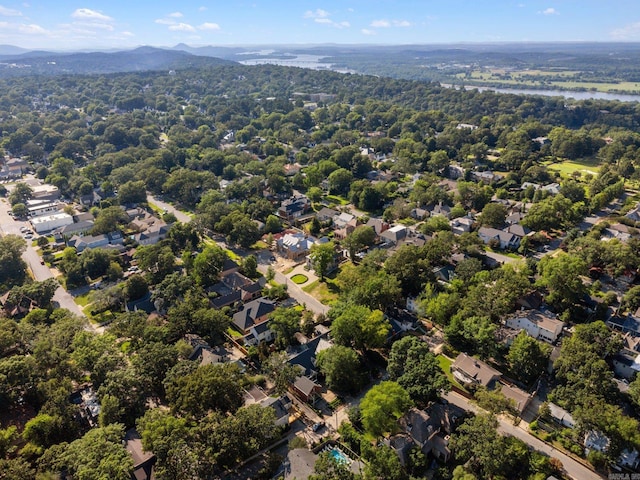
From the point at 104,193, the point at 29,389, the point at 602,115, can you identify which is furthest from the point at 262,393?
the point at 602,115

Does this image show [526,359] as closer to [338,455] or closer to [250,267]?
[338,455]

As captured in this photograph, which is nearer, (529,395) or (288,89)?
(529,395)

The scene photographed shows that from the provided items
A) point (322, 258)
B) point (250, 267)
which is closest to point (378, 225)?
point (322, 258)

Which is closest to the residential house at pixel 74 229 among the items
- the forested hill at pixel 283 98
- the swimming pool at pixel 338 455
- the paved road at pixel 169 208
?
the paved road at pixel 169 208

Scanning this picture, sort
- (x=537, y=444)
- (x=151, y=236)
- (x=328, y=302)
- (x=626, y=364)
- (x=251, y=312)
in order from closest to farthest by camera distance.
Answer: (x=537, y=444), (x=626, y=364), (x=251, y=312), (x=328, y=302), (x=151, y=236)

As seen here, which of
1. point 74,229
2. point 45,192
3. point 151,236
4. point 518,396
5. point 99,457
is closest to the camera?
point 99,457

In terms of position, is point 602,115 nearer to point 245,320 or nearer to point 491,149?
point 491,149
